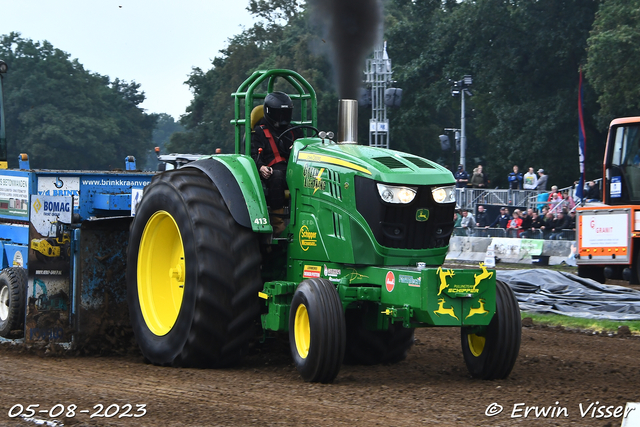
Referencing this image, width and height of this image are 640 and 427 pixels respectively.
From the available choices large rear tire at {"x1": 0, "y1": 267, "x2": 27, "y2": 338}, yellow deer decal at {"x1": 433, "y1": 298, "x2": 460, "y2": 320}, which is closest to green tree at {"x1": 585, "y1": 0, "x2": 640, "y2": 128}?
large rear tire at {"x1": 0, "y1": 267, "x2": 27, "y2": 338}

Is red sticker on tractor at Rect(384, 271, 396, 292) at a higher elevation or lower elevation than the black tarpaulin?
Result: higher

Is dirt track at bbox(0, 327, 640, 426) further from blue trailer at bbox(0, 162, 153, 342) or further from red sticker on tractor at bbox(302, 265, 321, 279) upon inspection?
red sticker on tractor at bbox(302, 265, 321, 279)

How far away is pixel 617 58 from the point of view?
32.1 meters

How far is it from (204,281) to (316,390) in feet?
4.38

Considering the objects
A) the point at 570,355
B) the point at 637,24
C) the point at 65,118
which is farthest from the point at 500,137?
the point at 65,118

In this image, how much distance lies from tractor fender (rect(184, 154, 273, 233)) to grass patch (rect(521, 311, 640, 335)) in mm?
4991

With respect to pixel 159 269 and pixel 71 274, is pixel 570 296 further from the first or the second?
pixel 71 274

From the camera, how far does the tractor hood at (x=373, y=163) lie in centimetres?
680

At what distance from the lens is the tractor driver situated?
7.60m

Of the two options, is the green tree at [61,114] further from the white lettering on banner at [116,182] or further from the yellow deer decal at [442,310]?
the yellow deer decal at [442,310]

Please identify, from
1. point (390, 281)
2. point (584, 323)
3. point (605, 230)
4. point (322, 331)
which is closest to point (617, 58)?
point (605, 230)

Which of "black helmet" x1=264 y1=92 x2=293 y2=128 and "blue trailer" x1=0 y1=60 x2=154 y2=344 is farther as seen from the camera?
"blue trailer" x1=0 y1=60 x2=154 y2=344

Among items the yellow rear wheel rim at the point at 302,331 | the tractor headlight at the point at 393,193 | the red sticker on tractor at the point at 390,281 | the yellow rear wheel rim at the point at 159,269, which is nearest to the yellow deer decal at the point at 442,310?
the red sticker on tractor at the point at 390,281

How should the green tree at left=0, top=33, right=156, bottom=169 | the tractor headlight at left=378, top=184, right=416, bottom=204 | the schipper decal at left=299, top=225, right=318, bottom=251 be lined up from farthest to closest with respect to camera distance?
the green tree at left=0, top=33, right=156, bottom=169 < the schipper decal at left=299, top=225, right=318, bottom=251 < the tractor headlight at left=378, top=184, right=416, bottom=204
